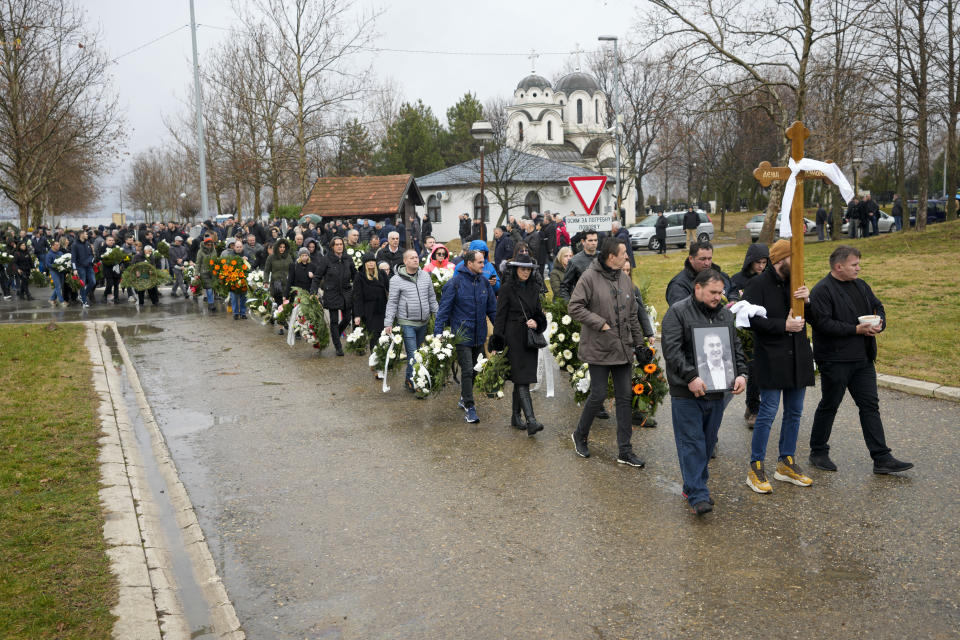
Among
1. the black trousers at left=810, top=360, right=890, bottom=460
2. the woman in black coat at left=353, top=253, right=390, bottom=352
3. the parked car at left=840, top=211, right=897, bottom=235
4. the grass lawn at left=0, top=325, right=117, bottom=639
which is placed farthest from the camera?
the parked car at left=840, top=211, right=897, bottom=235

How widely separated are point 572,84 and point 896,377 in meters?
76.9

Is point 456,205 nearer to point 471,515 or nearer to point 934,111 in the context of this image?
point 934,111

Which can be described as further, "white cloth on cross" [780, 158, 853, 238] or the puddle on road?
"white cloth on cross" [780, 158, 853, 238]

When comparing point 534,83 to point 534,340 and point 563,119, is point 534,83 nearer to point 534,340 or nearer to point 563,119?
point 563,119

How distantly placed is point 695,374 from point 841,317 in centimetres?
157

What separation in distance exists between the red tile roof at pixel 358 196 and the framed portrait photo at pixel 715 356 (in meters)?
24.8

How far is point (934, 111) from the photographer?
27406 millimetres

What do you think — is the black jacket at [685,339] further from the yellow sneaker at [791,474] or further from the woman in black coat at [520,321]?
the woman in black coat at [520,321]

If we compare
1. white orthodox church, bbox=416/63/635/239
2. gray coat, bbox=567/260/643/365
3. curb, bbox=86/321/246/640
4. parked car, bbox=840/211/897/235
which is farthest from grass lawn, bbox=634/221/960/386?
white orthodox church, bbox=416/63/635/239

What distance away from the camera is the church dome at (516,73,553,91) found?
3164 inches

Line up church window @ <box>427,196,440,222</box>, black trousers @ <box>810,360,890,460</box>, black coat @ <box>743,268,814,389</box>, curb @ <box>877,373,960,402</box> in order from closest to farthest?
black coat @ <box>743,268,814,389</box> → black trousers @ <box>810,360,890,460</box> → curb @ <box>877,373,960,402</box> → church window @ <box>427,196,440,222</box>

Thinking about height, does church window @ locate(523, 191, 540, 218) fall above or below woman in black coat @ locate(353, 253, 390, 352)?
above

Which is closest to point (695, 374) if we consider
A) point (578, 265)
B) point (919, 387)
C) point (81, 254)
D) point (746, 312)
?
point (746, 312)

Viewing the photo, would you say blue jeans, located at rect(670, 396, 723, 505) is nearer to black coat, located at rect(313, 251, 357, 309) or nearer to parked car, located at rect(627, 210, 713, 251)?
black coat, located at rect(313, 251, 357, 309)
